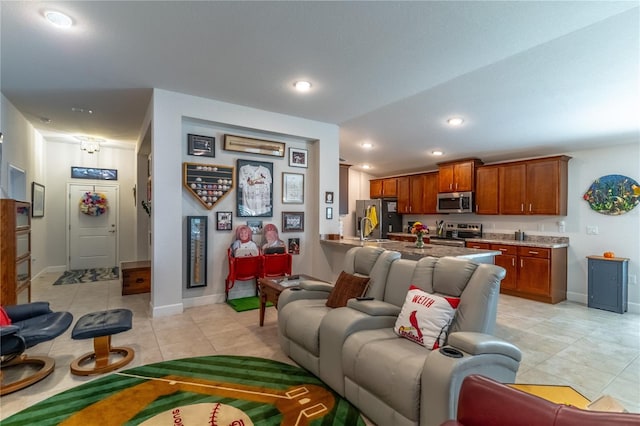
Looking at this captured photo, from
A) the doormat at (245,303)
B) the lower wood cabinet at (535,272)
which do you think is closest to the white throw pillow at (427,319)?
the doormat at (245,303)

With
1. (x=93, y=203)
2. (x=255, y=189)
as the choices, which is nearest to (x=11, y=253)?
(x=255, y=189)

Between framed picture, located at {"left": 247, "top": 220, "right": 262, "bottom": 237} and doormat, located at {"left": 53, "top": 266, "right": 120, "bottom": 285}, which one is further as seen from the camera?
doormat, located at {"left": 53, "top": 266, "right": 120, "bottom": 285}

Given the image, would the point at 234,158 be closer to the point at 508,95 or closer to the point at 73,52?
the point at 73,52

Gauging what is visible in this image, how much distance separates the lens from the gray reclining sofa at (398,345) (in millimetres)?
1566

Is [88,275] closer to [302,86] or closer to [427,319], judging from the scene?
[302,86]

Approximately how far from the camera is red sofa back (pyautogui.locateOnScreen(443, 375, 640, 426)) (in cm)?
78

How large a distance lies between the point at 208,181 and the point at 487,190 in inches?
202

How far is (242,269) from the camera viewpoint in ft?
13.8

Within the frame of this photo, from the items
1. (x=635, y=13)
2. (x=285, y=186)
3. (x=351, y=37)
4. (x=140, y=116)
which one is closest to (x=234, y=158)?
(x=285, y=186)

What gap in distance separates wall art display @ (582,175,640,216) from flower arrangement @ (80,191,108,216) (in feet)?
30.8

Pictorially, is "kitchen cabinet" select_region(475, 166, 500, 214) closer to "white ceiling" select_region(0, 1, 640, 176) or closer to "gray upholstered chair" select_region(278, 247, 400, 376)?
"white ceiling" select_region(0, 1, 640, 176)

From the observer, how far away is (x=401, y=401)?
1.63 meters

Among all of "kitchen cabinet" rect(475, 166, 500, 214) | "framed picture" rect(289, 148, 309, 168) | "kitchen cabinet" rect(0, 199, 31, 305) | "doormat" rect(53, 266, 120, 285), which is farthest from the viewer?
"kitchen cabinet" rect(475, 166, 500, 214)

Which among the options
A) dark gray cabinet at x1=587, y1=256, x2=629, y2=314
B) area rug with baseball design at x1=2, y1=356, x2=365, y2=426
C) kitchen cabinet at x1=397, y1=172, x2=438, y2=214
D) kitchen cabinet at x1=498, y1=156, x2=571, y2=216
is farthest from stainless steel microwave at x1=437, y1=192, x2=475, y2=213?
area rug with baseball design at x1=2, y1=356, x2=365, y2=426
